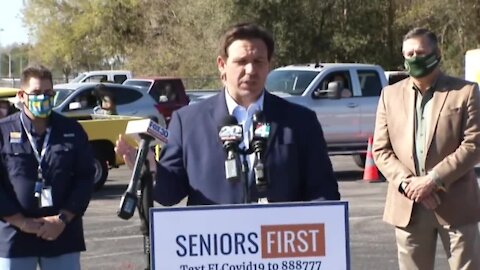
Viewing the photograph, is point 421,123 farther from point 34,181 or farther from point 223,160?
point 34,181

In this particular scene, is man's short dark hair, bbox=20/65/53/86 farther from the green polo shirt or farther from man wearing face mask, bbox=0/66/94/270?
the green polo shirt

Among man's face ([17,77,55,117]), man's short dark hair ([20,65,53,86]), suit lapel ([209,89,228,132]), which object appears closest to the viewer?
suit lapel ([209,89,228,132])

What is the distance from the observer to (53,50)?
6184cm

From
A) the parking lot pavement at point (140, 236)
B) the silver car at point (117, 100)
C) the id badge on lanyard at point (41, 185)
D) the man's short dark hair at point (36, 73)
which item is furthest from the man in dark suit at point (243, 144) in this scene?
the silver car at point (117, 100)

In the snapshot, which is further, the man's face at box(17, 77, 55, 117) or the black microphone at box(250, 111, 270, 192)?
the man's face at box(17, 77, 55, 117)

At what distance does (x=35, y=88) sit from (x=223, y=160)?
1.89 metres

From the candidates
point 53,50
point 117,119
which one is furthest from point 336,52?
point 53,50

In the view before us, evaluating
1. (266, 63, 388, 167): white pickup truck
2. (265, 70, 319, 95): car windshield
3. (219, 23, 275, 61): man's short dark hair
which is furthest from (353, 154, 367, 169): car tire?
(219, 23, 275, 61): man's short dark hair

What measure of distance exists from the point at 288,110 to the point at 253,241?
0.67 meters

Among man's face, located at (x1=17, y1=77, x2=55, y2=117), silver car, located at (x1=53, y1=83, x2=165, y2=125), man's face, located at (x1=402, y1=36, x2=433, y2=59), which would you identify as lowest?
silver car, located at (x1=53, y1=83, x2=165, y2=125)

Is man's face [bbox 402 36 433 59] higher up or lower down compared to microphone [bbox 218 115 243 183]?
higher up

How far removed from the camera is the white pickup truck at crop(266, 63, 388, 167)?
18.7 metres

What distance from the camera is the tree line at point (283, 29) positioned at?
38.6 m

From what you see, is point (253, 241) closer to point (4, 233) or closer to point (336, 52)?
point (4, 233)
